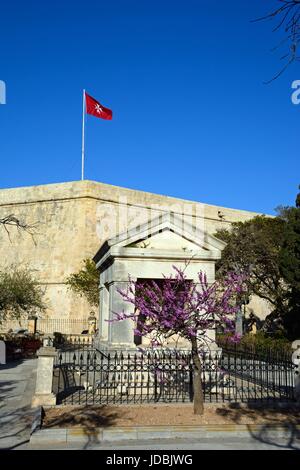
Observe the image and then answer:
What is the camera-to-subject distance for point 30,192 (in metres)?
37.0

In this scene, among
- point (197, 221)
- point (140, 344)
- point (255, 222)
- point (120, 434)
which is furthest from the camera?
point (197, 221)

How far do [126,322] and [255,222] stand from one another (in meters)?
24.8

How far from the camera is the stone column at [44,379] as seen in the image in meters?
8.91

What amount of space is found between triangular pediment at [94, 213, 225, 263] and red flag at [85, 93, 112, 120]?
2166 centimetres

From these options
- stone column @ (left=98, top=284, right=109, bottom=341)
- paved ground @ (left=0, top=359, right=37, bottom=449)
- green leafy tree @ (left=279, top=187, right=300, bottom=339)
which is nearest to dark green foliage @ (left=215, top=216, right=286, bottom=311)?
green leafy tree @ (left=279, top=187, right=300, bottom=339)

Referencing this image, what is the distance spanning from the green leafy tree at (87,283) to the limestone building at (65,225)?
1142 mm

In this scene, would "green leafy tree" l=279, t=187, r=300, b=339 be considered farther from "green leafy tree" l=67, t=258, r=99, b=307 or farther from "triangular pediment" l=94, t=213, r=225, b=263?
"triangular pediment" l=94, t=213, r=225, b=263

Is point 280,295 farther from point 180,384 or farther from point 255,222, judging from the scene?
point 180,384

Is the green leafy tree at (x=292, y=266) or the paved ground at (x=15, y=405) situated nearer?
the paved ground at (x=15, y=405)

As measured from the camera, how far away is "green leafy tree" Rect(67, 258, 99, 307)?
31391 millimetres

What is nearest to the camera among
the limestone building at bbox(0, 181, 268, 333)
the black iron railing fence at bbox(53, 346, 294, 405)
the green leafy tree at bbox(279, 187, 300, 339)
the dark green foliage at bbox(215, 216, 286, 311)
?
the black iron railing fence at bbox(53, 346, 294, 405)

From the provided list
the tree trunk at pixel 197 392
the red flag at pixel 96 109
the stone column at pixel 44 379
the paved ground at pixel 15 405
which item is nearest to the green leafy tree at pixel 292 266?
the red flag at pixel 96 109

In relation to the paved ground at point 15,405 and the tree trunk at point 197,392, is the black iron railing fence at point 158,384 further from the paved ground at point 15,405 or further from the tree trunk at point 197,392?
the paved ground at point 15,405

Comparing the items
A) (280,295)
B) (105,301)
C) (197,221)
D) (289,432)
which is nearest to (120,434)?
(289,432)
